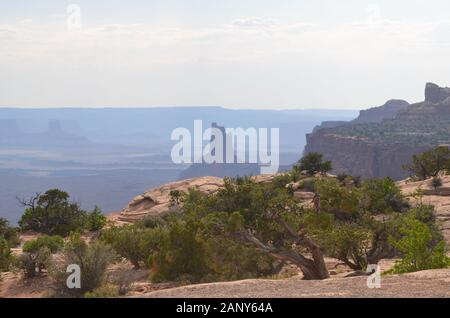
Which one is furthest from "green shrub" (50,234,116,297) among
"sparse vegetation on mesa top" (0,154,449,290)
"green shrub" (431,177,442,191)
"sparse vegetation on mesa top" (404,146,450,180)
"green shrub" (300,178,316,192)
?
"sparse vegetation on mesa top" (404,146,450,180)

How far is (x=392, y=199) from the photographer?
27.2 m

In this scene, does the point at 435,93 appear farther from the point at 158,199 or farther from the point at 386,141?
the point at 158,199

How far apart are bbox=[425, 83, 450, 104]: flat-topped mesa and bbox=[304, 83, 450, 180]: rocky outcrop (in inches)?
187

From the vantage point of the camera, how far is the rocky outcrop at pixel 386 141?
91000mm

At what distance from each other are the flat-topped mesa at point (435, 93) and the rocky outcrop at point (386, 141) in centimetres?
475

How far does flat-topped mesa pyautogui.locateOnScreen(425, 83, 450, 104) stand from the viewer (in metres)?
140

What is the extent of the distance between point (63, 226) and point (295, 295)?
2135 centimetres

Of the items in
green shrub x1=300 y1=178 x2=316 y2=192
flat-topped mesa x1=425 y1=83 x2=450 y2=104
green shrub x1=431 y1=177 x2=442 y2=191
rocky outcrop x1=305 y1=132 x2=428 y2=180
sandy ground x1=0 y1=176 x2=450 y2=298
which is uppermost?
flat-topped mesa x1=425 y1=83 x2=450 y2=104

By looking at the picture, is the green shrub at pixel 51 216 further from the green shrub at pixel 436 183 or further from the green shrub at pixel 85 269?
the green shrub at pixel 436 183

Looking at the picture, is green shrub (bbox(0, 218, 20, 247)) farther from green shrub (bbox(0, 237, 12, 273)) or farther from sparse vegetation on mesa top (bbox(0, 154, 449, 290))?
sparse vegetation on mesa top (bbox(0, 154, 449, 290))

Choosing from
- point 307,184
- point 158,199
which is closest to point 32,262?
point 307,184

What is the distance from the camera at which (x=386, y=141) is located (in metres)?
95.0
